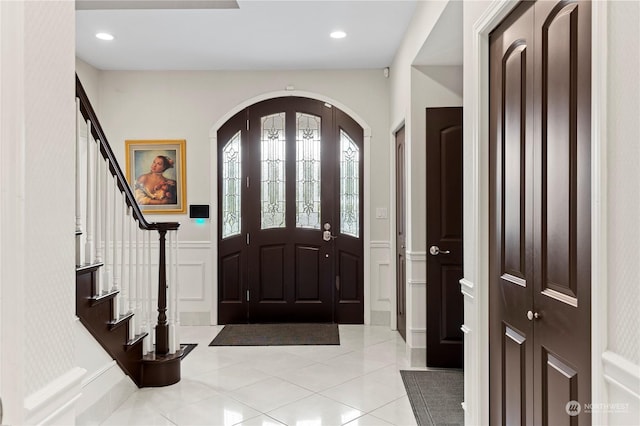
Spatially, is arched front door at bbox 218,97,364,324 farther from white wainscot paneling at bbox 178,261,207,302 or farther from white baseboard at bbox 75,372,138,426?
white baseboard at bbox 75,372,138,426

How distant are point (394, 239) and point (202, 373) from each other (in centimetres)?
231

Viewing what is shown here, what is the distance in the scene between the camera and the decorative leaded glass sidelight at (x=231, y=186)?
5113mm

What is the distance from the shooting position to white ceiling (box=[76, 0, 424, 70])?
3516 mm

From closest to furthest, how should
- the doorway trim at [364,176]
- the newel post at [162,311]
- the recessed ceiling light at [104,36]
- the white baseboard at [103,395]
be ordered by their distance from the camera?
the white baseboard at [103,395]
the newel post at [162,311]
the recessed ceiling light at [104,36]
the doorway trim at [364,176]

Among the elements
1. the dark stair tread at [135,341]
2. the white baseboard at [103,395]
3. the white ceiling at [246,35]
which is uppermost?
the white ceiling at [246,35]

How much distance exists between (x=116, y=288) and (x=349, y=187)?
2825 millimetres

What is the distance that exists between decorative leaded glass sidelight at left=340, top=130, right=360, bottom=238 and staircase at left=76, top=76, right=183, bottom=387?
2.07m

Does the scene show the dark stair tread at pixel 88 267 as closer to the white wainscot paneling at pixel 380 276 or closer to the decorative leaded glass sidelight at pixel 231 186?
the decorative leaded glass sidelight at pixel 231 186

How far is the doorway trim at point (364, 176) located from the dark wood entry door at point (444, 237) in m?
1.38

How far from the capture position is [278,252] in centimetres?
510

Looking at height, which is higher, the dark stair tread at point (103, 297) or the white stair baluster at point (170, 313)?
the dark stair tread at point (103, 297)

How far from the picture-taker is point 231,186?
16.8 ft

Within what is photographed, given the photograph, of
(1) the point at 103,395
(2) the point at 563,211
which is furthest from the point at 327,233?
(2) the point at 563,211
